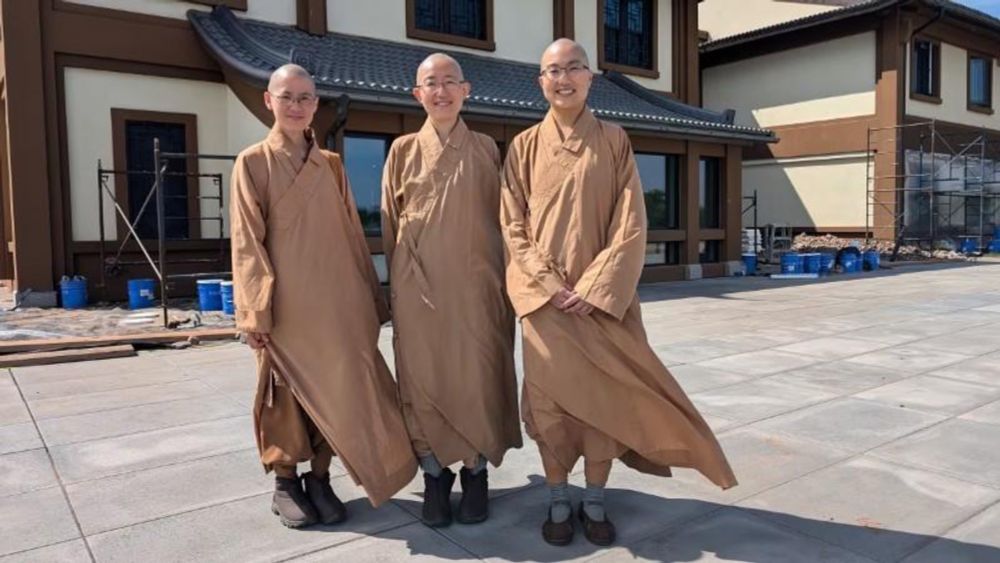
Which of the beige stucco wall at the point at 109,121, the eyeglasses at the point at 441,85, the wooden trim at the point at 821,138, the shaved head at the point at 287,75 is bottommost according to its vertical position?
the eyeglasses at the point at 441,85

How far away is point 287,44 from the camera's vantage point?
395 inches

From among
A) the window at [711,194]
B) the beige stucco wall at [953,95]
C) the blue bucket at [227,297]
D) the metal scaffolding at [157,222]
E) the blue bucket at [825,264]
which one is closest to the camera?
the blue bucket at [227,297]

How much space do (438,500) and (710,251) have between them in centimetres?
1224

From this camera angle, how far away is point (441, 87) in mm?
2793

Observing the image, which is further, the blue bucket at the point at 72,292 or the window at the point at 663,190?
the window at the point at 663,190

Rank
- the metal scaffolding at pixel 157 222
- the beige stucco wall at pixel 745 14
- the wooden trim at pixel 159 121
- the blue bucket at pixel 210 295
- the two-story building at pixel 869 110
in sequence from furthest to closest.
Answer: the beige stucco wall at pixel 745 14, the two-story building at pixel 869 110, the wooden trim at pixel 159 121, the metal scaffolding at pixel 157 222, the blue bucket at pixel 210 295

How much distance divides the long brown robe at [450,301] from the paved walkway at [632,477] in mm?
393

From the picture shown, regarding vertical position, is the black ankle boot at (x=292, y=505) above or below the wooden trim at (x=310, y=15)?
below

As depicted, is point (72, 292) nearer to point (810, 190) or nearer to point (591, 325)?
point (591, 325)

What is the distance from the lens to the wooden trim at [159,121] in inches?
362

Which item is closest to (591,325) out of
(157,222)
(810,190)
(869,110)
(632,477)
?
(632,477)

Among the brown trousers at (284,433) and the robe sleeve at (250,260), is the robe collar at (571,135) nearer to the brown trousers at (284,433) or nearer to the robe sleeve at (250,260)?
the robe sleeve at (250,260)

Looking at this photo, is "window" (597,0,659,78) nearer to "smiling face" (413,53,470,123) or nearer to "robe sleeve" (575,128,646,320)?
"smiling face" (413,53,470,123)

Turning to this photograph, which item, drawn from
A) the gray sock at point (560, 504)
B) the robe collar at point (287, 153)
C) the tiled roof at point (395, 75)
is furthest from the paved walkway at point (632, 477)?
the tiled roof at point (395, 75)
